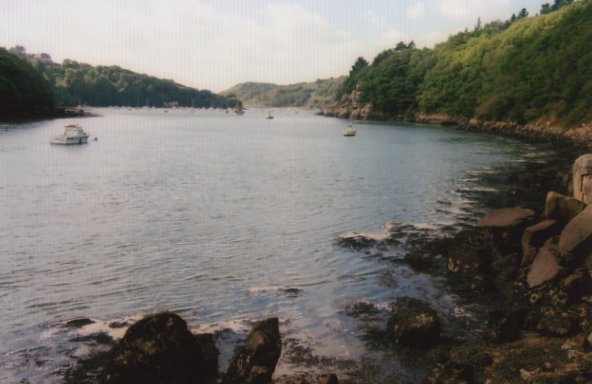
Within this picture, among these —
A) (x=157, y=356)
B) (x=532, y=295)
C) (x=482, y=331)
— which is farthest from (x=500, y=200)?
(x=157, y=356)

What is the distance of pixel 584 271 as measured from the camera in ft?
55.8

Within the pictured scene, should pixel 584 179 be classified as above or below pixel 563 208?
above

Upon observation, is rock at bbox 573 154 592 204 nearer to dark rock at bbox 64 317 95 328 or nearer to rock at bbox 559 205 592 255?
rock at bbox 559 205 592 255

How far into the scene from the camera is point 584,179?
25078 mm

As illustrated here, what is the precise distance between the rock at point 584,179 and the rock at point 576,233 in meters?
5.36

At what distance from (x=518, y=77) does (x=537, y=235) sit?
121 m

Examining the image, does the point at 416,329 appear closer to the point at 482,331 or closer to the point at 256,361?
the point at 482,331

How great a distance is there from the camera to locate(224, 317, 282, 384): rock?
1255cm

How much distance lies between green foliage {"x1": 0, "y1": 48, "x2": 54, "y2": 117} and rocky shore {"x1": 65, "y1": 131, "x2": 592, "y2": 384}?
5953 inches

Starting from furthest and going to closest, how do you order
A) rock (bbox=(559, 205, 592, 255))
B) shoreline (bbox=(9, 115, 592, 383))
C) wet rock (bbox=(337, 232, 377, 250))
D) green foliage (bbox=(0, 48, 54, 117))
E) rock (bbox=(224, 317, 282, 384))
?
green foliage (bbox=(0, 48, 54, 117)), wet rock (bbox=(337, 232, 377, 250)), rock (bbox=(559, 205, 592, 255)), shoreline (bbox=(9, 115, 592, 383)), rock (bbox=(224, 317, 282, 384))

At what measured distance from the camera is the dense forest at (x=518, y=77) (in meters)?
101

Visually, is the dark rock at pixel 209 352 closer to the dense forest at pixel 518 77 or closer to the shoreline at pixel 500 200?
the shoreline at pixel 500 200

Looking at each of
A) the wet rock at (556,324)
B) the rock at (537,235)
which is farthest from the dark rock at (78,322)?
the rock at (537,235)

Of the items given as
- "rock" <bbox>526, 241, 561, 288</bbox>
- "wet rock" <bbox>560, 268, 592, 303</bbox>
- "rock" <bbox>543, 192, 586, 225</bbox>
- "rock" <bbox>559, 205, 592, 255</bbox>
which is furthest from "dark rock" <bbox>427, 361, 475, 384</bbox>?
"rock" <bbox>543, 192, 586, 225</bbox>
